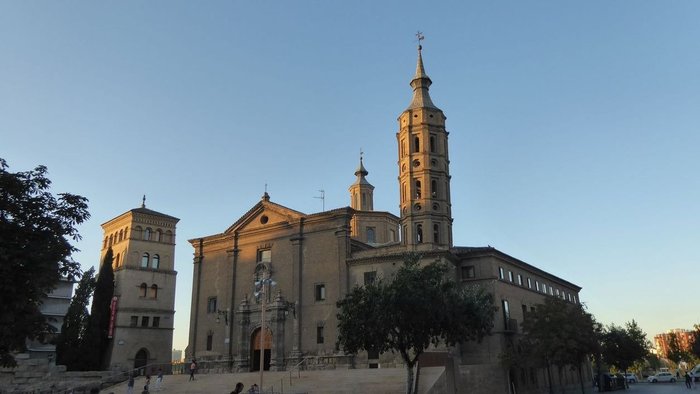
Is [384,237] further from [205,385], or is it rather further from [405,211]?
[205,385]

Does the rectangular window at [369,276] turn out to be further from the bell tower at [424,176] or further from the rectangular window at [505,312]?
the rectangular window at [505,312]

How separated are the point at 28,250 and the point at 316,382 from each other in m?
20.1

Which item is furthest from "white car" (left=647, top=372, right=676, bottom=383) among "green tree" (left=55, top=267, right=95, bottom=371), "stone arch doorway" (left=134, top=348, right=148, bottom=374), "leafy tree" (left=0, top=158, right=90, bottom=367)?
"leafy tree" (left=0, top=158, right=90, bottom=367)

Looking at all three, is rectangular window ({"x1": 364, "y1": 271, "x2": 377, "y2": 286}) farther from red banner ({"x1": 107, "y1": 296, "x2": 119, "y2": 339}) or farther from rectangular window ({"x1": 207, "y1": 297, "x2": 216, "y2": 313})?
red banner ({"x1": 107, "y1": 296, "x2": 119, "y2": 339})

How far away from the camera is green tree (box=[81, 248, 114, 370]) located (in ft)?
158

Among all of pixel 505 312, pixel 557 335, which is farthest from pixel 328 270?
pixel 557 335

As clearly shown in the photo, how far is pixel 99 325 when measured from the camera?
49.7m

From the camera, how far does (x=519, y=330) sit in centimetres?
4381

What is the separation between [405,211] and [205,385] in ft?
62.1

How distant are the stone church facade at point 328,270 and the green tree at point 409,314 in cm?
914

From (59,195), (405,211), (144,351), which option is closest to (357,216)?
(405,211)

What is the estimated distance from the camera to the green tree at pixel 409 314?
27531 millimetres

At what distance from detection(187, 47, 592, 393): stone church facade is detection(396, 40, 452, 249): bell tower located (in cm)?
8

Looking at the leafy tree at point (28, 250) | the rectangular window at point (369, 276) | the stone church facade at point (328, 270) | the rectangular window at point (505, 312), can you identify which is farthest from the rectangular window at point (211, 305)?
the leafy tree at point (28, 250)
